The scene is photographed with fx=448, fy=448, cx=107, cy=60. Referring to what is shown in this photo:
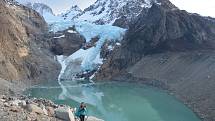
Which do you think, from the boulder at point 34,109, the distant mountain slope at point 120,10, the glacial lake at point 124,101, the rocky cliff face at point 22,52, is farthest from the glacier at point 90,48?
the boulder at point 34,109

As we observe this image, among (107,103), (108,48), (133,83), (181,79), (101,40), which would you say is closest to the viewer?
(107,103)

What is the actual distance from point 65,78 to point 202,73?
49616 millimetres

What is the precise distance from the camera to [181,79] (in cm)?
8388

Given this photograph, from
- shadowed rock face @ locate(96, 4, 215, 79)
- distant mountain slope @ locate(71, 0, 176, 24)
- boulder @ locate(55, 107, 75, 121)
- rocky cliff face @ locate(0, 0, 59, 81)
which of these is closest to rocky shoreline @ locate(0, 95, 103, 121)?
boulder @ locate(55, 107, 75, 121)

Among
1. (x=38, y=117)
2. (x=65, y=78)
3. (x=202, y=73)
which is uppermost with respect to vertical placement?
(x=38, y=117)

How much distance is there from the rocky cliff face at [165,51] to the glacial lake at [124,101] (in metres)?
5.63

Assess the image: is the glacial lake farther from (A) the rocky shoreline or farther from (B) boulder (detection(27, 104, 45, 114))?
(B) boulder (detection(27, 104, 45, 114))

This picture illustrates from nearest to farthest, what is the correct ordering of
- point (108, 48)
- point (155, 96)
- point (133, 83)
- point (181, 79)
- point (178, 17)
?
point (155, 96) → point (181, 79) → point (133, 83) → point (178, 17) → point (108, 48)

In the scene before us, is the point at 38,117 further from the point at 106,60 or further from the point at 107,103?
the point at 106,60

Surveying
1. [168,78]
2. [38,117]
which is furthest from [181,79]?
[38,117]

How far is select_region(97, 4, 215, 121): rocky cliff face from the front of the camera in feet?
290

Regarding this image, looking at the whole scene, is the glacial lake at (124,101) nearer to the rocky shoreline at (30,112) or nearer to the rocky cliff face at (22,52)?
the rocky cliff face at (22,52)

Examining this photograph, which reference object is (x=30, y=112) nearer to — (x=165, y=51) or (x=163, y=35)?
(x=165, y=51)

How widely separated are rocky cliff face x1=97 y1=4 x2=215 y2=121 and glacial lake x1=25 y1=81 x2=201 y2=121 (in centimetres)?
563
